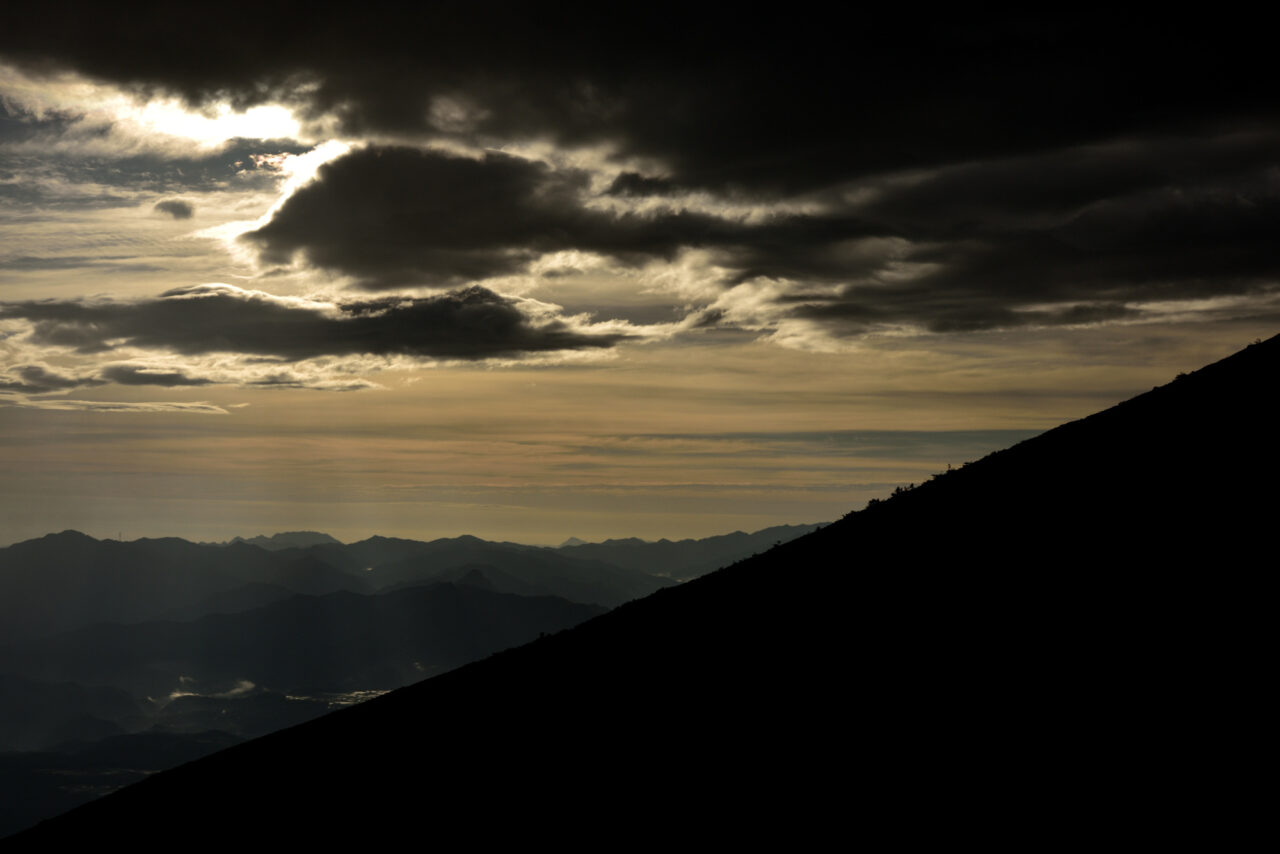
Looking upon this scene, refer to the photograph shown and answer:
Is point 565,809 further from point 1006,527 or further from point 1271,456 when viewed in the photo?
point 1271,456

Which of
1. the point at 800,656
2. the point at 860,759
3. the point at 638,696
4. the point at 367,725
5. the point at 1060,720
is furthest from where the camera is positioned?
the point at 367,725

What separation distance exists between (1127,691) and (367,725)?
30284 millimetres

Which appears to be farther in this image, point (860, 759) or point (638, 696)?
Answer: point (638, 696)

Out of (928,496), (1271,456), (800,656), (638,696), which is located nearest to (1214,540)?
(1271,456)

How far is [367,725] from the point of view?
37.4 metres

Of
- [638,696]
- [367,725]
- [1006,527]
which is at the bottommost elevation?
[367,725]

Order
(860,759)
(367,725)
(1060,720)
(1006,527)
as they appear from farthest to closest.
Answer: (367,725), (1006,527), (860,759), (1060,720)

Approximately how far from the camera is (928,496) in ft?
132

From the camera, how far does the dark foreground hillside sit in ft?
49.9

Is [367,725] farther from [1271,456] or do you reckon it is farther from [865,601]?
[1271,456]

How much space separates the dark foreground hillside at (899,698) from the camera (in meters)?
15.2

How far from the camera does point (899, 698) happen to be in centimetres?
1927

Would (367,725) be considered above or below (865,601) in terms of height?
below

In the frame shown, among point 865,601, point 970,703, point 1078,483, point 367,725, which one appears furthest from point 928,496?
point 367,725
